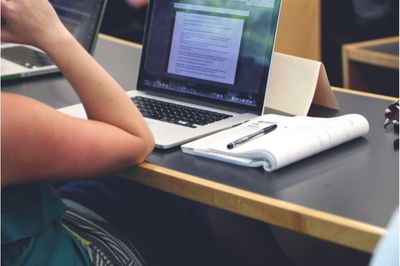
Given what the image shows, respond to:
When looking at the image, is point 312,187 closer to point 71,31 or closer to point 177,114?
point 177,114

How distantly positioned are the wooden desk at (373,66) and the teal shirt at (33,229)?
1542mm

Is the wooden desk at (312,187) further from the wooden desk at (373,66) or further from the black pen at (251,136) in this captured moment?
the wooden desk at (373,66)

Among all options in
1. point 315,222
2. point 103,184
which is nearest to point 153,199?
point 103,184

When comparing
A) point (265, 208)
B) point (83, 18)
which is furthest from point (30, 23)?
point (83, 18)

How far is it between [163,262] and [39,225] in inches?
12.4

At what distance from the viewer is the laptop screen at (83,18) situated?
177cm

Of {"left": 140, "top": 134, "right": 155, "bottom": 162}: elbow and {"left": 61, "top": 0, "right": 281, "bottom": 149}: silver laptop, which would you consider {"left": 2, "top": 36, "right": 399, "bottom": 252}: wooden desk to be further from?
{"left": 61, "top": 0, "right": 281, "bottom": 149}: silver laptop

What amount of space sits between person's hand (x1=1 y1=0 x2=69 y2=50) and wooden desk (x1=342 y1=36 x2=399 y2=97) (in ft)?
4.87

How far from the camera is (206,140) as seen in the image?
1.19 metres

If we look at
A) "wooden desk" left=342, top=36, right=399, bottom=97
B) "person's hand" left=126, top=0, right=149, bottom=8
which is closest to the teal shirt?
"wooden desk" left=342, top=36, right=399, bottom=97

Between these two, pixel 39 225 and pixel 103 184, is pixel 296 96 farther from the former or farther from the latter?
pixel 39 225

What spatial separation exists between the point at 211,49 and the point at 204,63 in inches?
1.4

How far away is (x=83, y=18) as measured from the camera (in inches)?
71.2

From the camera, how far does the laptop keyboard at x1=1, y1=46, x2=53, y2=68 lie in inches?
69.9
